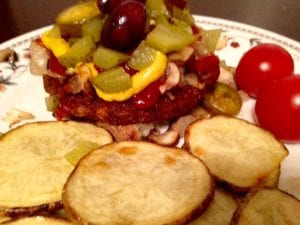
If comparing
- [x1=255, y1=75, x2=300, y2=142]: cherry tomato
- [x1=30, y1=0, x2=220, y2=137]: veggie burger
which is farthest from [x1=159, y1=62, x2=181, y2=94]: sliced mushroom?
[x1=255, y1=75, x2=300, y2=142]: cherry tomato

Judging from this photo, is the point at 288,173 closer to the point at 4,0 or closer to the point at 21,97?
the point at 21,97

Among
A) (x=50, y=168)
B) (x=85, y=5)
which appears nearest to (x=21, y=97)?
(x=85, y=5)

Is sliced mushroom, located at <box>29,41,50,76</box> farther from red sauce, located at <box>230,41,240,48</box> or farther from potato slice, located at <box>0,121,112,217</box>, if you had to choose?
red sauce, located at <box>230,41,240,48</box>

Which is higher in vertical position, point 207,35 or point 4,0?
point 207,35

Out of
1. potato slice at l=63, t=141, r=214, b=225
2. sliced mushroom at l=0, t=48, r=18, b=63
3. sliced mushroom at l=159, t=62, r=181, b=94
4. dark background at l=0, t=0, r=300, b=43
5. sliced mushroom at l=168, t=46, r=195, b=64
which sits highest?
sliced mushroom at l=168, t=46, r=195, b=64

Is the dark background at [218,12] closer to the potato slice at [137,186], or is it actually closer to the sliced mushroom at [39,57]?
the sliced mushroom at [39,57]

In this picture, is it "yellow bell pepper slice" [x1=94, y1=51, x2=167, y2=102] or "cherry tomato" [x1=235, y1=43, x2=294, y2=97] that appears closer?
"yellow bell pepper slice" [x1=94, y1=51, x2=167, y2=102]
